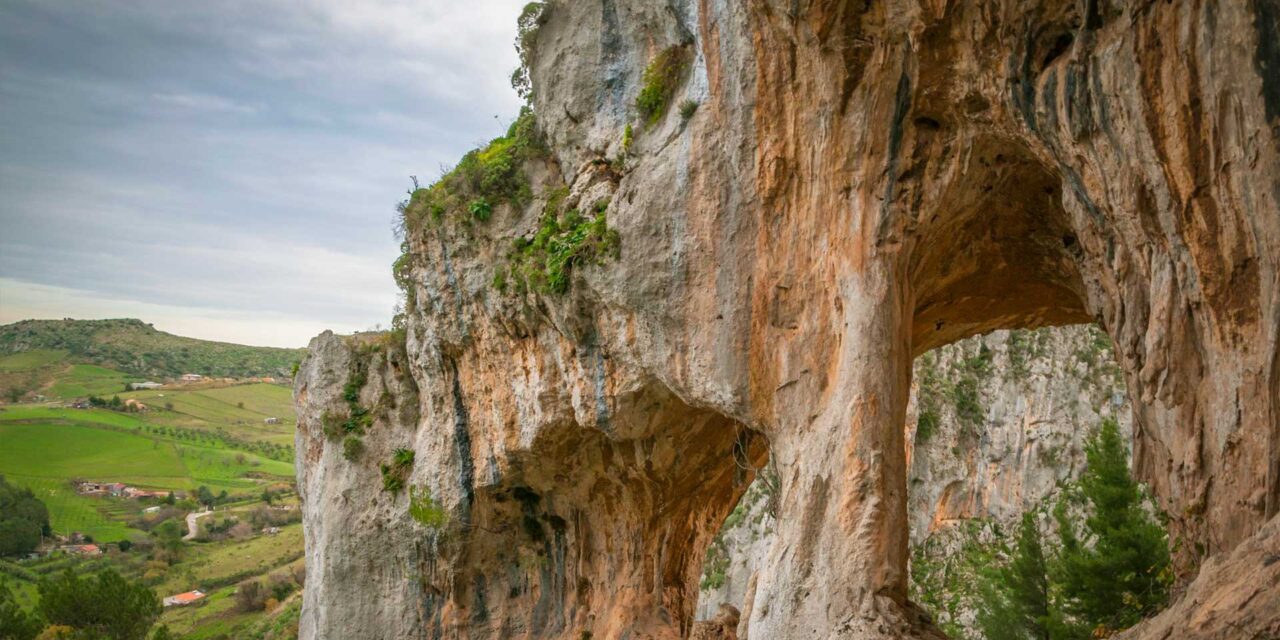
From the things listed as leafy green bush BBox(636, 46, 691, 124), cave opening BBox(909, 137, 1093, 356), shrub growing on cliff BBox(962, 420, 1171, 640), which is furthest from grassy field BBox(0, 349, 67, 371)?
shrub growing on cliff BBox(962, 420, 1171, 640)

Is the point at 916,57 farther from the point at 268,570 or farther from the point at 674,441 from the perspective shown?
the point at 268,570

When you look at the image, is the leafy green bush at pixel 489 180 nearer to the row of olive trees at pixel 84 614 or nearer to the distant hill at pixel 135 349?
the row of olive trees at pixel 84 614

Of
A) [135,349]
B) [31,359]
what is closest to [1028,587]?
[31,359]

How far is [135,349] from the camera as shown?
337 feet

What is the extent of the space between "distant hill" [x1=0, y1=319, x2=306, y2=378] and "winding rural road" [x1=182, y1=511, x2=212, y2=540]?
36.8 metres

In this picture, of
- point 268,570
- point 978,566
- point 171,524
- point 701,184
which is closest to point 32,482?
point 171,524

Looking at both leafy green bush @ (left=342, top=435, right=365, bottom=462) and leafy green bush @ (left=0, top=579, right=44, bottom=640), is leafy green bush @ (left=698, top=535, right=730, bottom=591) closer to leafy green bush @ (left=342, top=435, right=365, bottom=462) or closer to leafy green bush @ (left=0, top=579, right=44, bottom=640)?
leafy green bush @ (left=342, top=435, right=365, bottom=462)

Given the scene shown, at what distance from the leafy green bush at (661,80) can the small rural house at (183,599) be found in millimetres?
48991

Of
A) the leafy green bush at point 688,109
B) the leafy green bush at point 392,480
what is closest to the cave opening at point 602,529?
the leafy green bush at point 392,480

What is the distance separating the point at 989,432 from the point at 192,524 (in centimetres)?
6056

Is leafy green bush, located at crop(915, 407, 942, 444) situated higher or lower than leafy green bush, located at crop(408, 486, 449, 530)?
higher

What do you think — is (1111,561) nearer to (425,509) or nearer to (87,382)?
(425,509)

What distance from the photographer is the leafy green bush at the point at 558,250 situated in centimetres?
1215

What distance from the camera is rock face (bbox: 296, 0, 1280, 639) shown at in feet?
22.6
